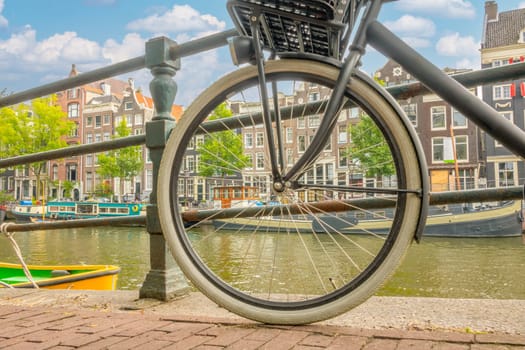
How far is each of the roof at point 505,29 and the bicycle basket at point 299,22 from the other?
21601 millimetres

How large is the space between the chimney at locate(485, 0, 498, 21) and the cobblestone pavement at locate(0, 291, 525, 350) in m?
23.3

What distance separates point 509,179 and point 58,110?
20.3 meters

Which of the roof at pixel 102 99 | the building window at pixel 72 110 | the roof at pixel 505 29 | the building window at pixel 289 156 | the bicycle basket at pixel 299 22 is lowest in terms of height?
the building window at pixel 289 156

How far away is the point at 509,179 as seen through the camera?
55.9 ft

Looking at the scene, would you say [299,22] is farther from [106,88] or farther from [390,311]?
[106,88]

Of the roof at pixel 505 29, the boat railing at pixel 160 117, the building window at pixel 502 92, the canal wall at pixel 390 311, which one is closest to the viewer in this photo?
the canal wall at pixel 390 311

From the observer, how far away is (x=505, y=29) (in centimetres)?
1995

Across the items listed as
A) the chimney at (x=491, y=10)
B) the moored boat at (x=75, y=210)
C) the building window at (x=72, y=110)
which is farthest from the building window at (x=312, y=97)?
the building window at (x=72, y=110)

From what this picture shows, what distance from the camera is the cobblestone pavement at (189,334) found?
3.09ft

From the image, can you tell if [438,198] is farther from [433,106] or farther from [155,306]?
[433,106]

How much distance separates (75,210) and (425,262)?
1617cm

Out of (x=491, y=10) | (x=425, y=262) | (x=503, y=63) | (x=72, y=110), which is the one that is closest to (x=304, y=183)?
(x=425, y=262)

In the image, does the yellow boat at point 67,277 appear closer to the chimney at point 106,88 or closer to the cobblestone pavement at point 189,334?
the cobblestone pavement at point 189,334

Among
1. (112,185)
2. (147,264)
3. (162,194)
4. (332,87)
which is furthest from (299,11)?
(112,185)
